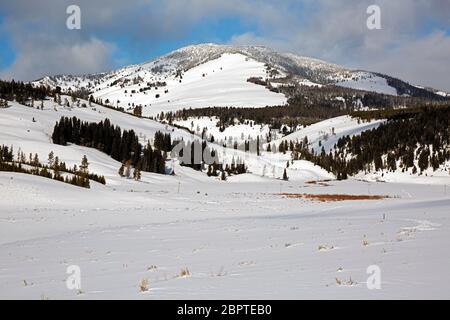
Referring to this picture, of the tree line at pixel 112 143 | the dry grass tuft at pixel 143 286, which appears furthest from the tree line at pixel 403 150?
the dry grass tuft at pixel 143 286

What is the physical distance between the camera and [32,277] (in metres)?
13.5

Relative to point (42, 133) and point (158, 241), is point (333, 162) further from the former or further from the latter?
point (158, 241)

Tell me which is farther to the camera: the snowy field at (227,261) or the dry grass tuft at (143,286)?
the dry grass tuft at (143,286)

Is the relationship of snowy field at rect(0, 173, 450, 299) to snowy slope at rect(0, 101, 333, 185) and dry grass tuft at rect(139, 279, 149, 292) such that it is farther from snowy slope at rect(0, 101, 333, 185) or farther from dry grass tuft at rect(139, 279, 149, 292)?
snowy slope at rect(0, 101, 333, 185)

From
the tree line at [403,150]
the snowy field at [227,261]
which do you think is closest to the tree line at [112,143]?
the tree line at [403,150]

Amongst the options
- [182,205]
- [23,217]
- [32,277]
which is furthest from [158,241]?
[182,205]

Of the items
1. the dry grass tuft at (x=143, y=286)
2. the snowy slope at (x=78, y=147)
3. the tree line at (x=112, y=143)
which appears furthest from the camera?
the tree line at (x=112, y=143)

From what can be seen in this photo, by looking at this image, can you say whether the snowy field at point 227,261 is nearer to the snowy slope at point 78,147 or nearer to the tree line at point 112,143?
the snowy slope at point 78,147

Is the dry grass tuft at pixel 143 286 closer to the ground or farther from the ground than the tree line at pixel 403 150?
closer to the ground

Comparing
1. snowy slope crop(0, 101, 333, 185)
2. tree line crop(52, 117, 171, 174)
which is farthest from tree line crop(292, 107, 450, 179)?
tree line crop(52, 117, 171, 174)

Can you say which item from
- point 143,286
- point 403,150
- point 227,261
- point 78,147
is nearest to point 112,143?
point 78,147

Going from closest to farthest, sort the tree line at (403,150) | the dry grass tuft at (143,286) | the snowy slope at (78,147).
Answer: the dry grass tuft at (143,286), the snowy slope at (78,147), the tree line at (403,150)

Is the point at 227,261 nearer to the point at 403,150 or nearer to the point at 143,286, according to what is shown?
the point at 143,286
